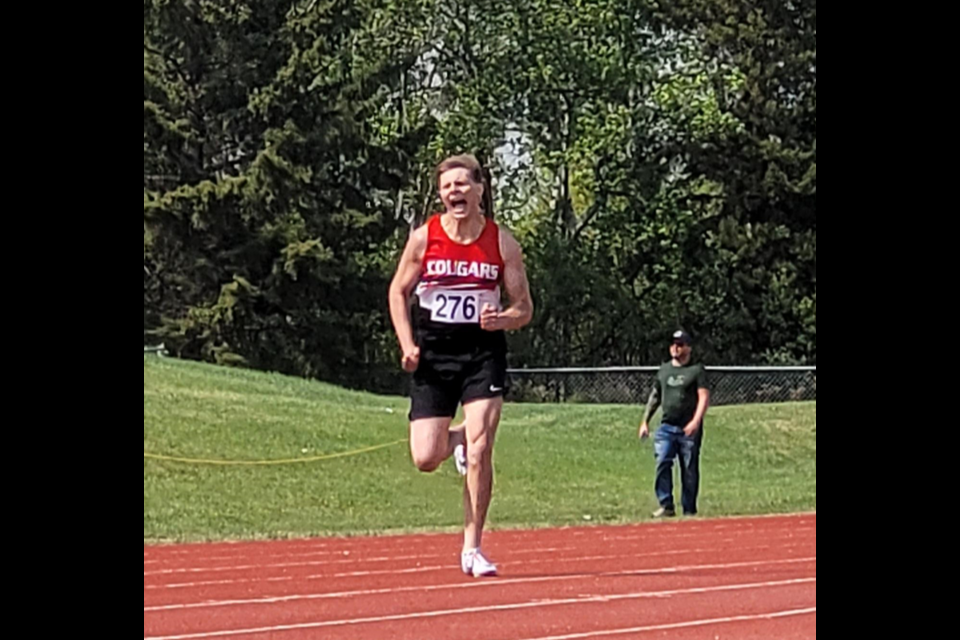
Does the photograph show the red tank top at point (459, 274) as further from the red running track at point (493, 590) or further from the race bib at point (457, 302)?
the red running track at point (493, 590)

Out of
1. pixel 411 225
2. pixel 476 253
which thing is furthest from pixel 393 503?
pixel 476 253

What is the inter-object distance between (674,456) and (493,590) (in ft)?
24.2

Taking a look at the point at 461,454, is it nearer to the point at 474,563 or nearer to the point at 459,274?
the point at 474,563

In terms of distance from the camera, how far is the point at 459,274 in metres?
7.02

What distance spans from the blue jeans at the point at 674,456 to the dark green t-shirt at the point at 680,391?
0.39ft

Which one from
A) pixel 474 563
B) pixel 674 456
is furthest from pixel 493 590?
pixel 674 456

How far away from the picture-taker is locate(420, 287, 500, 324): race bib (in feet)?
23.1

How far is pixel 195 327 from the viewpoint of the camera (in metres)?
30.0

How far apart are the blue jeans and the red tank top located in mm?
9049

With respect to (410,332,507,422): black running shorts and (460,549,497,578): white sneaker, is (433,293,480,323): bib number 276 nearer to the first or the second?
(410,332,507,422): black running shorts

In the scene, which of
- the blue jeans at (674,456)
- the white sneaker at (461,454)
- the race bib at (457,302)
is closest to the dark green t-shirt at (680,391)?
the blue jeans at (674,456)

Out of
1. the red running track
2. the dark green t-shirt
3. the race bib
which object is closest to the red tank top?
the race bib
